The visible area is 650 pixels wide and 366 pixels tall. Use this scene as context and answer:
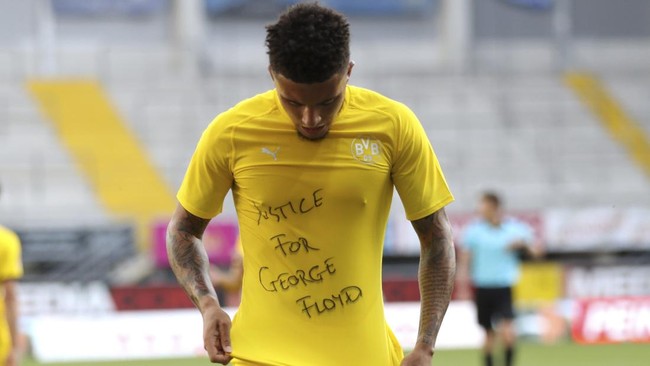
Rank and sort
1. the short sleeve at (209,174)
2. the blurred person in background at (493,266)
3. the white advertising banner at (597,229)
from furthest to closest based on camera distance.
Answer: the white advertising banner at (597,229)
the blurred person in background at (493,266)
the short sleeve at (209,174)

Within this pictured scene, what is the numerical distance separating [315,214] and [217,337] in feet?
1.69

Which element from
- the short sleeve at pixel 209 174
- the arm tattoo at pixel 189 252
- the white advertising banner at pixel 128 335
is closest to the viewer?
the short sleeve at pixel 209 174

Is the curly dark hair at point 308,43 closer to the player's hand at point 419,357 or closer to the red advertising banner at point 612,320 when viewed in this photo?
the player's hand at point 419,357

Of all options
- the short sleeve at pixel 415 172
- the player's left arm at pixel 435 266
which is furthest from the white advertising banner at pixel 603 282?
the short sleeve at pixel 415 172

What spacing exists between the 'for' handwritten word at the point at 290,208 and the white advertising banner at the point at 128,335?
14.8 meters

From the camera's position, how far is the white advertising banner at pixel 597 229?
2406 centimetres

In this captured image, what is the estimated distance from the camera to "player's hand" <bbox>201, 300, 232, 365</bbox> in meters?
4.38

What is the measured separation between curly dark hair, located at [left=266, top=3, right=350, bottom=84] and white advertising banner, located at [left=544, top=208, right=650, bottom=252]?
66.4 feet

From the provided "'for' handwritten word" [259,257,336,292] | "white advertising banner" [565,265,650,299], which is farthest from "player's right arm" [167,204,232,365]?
"white advertising banner" [565,265,650,299]

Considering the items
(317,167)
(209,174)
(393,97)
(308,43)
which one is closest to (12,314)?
(209,174)

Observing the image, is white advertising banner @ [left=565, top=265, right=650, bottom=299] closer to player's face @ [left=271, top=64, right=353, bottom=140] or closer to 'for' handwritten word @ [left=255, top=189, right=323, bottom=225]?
'for' handwritten word @ [left=255, top=189, right=323, bottom=225]

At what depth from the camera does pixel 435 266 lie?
4.62 meters

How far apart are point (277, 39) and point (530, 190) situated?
924 inches

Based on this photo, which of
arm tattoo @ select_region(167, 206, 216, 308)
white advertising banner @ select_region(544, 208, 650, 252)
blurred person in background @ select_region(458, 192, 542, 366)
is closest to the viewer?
arm tattoo @ select_region(167, 206, 216, 308)
